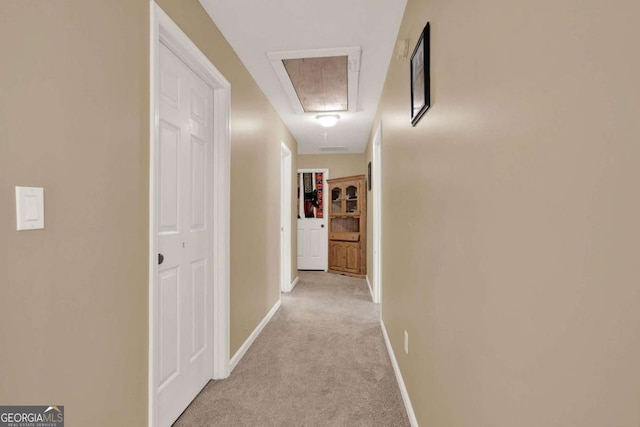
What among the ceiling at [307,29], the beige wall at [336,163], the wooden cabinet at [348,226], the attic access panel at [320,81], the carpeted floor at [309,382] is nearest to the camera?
the carpeted floor at [309,382]

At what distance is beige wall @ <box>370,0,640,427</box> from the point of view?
0.46 meters

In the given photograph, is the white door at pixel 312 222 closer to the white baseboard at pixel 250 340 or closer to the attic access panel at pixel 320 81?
the white baseboard at pixel 250 340

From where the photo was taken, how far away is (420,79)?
5.31 feet

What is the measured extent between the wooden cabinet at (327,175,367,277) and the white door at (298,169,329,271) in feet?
0.74

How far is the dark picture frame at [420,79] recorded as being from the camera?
149 cm

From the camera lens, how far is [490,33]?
0.87 m

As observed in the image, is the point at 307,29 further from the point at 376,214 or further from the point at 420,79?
the point at 376,214

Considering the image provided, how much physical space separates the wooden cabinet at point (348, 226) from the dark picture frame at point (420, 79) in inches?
168

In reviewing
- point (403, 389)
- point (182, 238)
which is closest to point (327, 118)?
point (182, 238)
